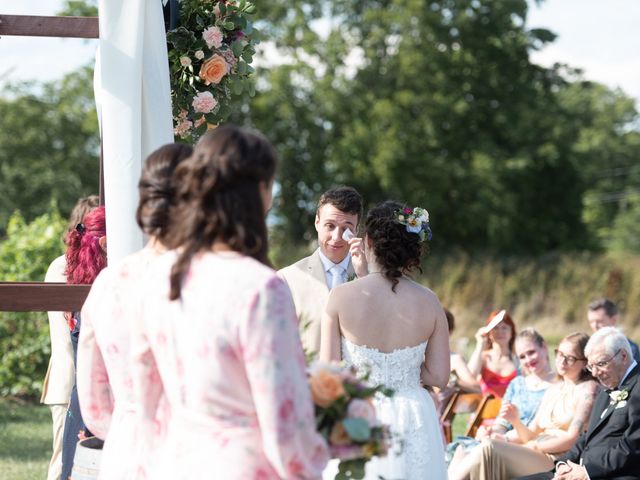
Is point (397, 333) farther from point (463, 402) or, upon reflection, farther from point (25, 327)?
point (25, 327)

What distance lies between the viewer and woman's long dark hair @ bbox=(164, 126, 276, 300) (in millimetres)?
2543

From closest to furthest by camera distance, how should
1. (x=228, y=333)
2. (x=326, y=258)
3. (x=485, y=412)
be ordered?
(x=228, y=333) → (x=326, y=258) → (x=485, y=412)

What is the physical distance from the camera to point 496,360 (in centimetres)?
848

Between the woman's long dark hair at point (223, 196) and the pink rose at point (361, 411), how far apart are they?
51 cm

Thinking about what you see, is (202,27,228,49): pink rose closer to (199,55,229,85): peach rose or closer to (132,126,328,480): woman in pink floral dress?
(199,55,229,85): peach rose

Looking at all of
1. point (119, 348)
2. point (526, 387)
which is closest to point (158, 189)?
point (119, 348)

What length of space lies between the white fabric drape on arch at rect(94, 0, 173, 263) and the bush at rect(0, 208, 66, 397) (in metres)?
8.25

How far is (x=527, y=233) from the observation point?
96.6 feet

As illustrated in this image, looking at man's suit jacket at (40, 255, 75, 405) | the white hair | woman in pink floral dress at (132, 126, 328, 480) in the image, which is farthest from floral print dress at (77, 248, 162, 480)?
the white hair

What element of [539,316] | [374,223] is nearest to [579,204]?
[539,316]

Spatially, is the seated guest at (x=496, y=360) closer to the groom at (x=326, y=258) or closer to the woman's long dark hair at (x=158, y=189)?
the groom at (x=326, y=258)

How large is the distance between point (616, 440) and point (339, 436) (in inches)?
134

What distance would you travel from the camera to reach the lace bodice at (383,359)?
4.42m

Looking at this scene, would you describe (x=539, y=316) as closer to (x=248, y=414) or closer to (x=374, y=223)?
(x=374, y=223)
